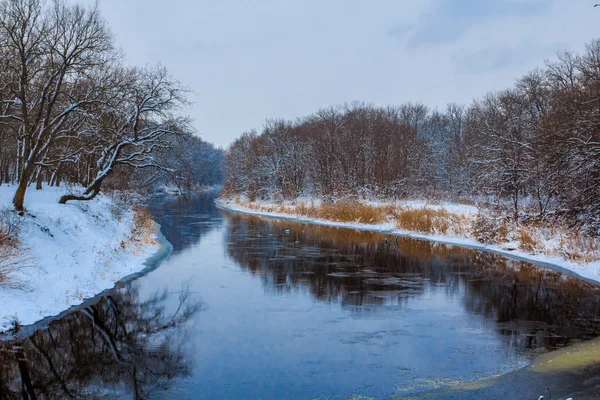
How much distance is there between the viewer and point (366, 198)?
42875 millimetres

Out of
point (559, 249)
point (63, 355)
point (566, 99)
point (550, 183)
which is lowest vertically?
point (63, 355)

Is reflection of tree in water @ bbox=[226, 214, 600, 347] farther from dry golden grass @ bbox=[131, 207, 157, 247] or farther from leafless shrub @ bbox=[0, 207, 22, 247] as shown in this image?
leafless shrub @ bbox=[0, 207, 22, 247]

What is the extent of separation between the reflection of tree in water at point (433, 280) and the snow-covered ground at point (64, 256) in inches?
202

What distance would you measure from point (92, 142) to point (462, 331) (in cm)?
1804

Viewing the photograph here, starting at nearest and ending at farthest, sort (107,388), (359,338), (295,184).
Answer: (107,388) → (359,338) → (295,184)

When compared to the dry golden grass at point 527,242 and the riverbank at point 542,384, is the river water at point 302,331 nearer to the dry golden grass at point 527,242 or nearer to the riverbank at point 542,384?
the riverbank at point 542,384

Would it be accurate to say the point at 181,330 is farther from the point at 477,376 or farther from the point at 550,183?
the point at 550,183

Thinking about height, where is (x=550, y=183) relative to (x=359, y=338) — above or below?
above

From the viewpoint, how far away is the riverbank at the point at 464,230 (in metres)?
18.1

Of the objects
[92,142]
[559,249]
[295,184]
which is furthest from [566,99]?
[295,184]

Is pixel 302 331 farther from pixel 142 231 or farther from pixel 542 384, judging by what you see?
pixel 142 231

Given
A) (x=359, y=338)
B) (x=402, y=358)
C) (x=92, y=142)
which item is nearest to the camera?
(x=402, y=358)

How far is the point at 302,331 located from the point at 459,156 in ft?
171

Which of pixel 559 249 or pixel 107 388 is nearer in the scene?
pixel 107 388
